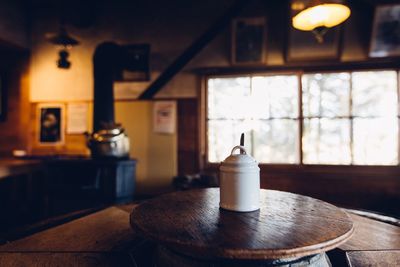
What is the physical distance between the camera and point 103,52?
12.5 feet

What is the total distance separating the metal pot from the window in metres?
1.34

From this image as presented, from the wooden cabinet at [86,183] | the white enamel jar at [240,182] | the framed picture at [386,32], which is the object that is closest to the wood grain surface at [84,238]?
the white enamel jar at [240,182]

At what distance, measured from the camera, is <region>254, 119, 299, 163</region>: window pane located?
3.96 meters

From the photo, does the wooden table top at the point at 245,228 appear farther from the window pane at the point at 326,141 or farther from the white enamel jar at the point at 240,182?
the window pane at the point at 326,141

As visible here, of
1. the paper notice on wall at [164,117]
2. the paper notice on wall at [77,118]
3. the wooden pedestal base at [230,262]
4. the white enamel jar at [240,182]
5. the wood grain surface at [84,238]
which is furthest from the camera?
the paper notice on wall at [77,118]

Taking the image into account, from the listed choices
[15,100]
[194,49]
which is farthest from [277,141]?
[15,100]

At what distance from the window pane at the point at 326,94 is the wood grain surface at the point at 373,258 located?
265cm

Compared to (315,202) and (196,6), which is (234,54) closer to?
(196,6)

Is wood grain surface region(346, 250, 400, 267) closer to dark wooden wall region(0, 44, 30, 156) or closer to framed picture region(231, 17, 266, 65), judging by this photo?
framed picture region(231, 17, 266, 65)

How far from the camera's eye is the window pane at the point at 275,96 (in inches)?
157

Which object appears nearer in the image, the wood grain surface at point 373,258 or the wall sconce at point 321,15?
the wood grain surface at point 373,258

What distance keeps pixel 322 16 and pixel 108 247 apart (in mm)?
2301

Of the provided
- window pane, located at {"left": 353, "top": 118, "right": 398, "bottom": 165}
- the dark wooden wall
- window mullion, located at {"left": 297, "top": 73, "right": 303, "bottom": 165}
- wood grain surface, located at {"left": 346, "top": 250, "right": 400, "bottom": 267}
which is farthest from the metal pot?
window pane, located at {"left": 353, "top": 118, "right": 398, "bottom": 165}

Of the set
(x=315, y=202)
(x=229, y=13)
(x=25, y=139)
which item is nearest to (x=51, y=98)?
(x=25, y=139)
